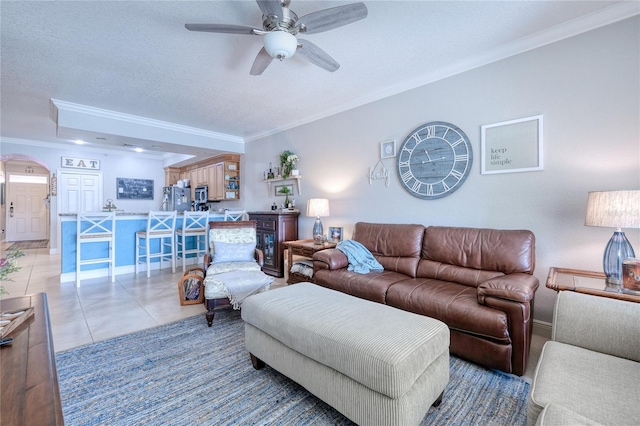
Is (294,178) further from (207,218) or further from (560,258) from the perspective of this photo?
(560,258)

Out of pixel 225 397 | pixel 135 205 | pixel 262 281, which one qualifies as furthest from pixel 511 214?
pixel 135 205

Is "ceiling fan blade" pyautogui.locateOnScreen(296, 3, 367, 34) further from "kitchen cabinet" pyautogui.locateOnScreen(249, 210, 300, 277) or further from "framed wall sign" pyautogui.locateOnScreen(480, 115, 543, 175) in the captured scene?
"kitchen cabinet" pyautogui.locateOnScreen(249, 210, 300, 277)

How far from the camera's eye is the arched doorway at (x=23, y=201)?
8.57m

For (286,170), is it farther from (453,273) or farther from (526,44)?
(526,44)

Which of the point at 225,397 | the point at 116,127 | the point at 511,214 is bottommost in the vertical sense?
the point at 225,397

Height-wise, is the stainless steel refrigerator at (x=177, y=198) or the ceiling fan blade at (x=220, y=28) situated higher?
the ceiling fan blade at (x=220, y=28)

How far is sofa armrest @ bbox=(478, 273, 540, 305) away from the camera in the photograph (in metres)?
1.79

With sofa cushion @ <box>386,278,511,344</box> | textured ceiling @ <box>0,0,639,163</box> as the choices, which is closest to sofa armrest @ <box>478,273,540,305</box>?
sofa cushion @ <box>386,278,511,344</box>

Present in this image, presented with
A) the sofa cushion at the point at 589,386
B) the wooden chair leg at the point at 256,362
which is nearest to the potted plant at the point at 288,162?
the wooden chair leg at the point at 256,362

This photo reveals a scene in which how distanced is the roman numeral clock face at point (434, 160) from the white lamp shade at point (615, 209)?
43.4 inches

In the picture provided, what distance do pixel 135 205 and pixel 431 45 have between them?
844cm

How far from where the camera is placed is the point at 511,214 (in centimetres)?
260

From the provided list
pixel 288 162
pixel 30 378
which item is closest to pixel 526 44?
pixel 288 162

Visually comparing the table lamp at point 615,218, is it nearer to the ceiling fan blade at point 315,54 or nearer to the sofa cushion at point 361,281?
the sofa cushion at point 361,281
